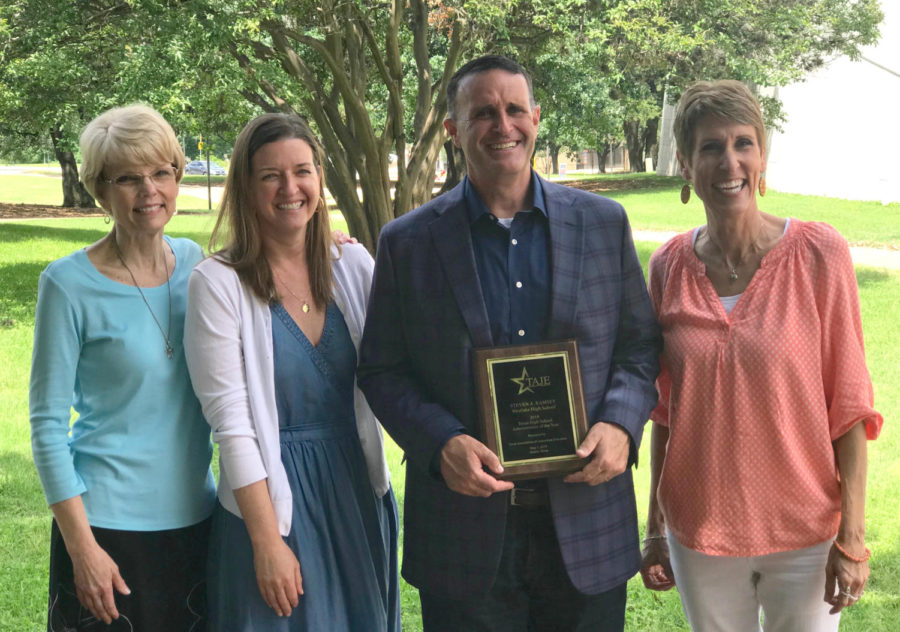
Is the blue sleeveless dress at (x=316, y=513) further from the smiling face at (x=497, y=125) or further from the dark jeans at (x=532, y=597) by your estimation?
the smiling face at (x=497, y=125)

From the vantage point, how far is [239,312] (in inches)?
106

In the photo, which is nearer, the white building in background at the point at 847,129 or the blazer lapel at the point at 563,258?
the blazer lapel at the point at 563,258

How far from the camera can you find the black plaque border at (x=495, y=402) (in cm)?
253

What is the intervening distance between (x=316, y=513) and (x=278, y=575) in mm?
218

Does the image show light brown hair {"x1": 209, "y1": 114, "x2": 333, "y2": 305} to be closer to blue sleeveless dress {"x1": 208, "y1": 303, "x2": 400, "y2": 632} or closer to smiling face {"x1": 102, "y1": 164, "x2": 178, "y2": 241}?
blue sleeveless dress {"x1": 208, "y1": 303, "x2": 400, "y2": 632}

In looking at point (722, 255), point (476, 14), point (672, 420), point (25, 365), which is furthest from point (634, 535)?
point (476, 14)

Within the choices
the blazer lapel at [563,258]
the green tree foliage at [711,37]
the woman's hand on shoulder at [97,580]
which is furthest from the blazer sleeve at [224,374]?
the green tree foliage at [711,37]

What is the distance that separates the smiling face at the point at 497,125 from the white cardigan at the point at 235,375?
0.77 metres

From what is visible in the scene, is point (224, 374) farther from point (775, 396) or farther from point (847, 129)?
point (847, 129)

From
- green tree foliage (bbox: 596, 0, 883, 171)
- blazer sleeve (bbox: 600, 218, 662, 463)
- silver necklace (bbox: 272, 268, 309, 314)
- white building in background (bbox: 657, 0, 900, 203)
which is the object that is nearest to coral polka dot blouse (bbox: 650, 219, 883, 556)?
blazer sleeve (bbox: 600, 218, 662, 463)

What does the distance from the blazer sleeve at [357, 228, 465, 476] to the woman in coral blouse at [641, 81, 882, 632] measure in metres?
0.79

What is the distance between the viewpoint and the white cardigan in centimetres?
264

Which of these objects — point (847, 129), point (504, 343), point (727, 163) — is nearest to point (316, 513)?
point (504, 343)

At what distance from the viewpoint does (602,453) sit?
2.56m
